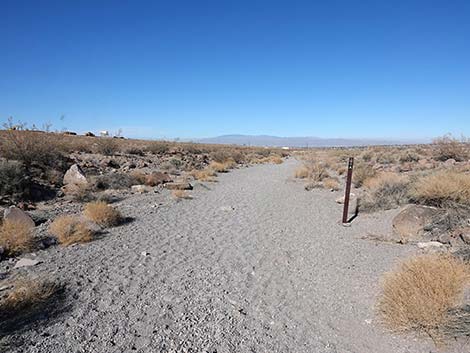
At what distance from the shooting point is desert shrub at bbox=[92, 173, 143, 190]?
12.8 meters

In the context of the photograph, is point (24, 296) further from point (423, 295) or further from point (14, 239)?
point (423, 295)

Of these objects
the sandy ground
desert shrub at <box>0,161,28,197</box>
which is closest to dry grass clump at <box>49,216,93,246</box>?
the sandy ground

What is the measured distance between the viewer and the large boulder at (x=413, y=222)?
718cm

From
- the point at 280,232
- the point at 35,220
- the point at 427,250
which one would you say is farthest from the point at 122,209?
the point at 427,250

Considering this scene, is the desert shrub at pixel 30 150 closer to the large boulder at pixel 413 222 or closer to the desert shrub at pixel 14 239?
the desert shrub at pixel 14 239

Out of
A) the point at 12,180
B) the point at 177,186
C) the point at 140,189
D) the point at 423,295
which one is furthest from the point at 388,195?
the point at 12,180

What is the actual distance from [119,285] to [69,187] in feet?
26.3

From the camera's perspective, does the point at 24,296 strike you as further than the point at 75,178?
No

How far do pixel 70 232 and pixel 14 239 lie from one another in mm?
1027

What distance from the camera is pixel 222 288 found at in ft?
16.1

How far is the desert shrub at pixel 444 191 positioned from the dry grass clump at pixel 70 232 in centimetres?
852

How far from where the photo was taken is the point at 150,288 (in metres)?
4.78

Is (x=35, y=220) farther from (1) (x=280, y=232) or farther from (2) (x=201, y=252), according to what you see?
(1) (x=280, y=232)

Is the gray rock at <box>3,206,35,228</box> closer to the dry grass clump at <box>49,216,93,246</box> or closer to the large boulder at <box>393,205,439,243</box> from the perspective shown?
the dry grass clump at <box>49,216,93,246</box>
